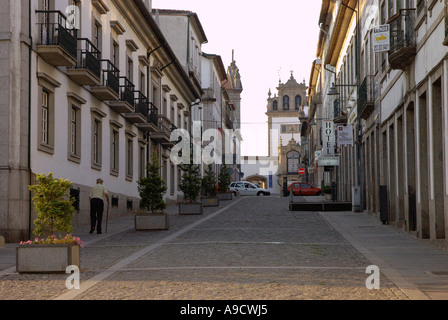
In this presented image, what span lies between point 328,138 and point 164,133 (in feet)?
38.1

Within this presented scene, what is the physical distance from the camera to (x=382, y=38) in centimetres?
1939

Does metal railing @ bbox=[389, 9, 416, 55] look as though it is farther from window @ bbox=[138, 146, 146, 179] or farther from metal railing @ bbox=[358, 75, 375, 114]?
window @ bbox=[138, 146, 146, 179]

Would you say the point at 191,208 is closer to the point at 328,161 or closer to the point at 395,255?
the point at 328,161

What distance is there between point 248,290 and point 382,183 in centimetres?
1668

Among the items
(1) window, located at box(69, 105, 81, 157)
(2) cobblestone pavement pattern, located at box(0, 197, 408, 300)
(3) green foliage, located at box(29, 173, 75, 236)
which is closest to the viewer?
(2) cobblestone pavement pattern, located at box(0, 197, 408, 300)

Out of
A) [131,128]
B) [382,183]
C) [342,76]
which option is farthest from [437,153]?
[342,76]

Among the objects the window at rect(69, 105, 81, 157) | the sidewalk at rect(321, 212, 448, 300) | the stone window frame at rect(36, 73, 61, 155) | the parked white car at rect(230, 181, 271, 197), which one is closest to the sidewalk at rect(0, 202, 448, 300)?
the sidewalk at rect(321, 212, 448, 300)

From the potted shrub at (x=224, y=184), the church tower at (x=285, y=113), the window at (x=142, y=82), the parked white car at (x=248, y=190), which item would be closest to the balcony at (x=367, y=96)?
the window at (x=142, y=82)

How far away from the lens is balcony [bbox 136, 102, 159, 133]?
3344 cm

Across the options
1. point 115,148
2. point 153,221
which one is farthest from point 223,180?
point 153,221

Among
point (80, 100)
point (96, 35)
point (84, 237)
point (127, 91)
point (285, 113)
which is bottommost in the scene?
point (84, 237)

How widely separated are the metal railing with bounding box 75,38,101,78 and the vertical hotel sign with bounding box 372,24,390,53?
27.8 ft

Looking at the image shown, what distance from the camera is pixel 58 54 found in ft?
64.2

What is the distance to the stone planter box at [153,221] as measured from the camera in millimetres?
21438
